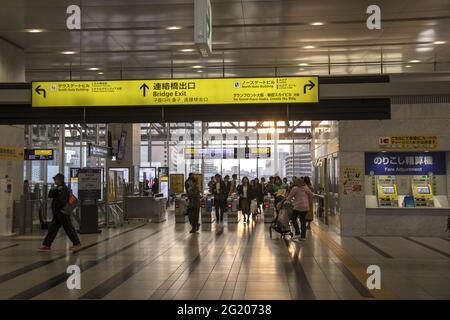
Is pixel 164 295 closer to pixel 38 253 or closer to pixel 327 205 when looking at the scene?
pixel 38 253

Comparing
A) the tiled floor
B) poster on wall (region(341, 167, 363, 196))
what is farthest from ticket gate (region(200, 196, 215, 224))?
poster on wall (region(341, 167, 363, 196))

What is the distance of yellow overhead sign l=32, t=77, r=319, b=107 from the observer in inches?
331

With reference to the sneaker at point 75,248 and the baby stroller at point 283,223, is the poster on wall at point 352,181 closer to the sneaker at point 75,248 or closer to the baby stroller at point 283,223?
the baby stroller at point 283,223

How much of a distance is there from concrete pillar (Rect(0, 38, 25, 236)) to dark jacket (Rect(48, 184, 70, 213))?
2.76 m

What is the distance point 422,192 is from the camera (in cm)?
1202

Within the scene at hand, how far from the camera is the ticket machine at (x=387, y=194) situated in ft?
39.8

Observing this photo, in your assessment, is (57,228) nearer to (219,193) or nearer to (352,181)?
(219,193)

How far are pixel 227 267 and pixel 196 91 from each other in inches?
120

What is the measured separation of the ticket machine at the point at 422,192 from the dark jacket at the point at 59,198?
27.0 feet

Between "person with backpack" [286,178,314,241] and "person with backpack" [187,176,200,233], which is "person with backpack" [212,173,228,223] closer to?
"person with backpack" [187,176,200,233]

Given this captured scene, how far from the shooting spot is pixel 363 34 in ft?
33.7

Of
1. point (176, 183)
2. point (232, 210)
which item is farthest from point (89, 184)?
point (176, 183)
